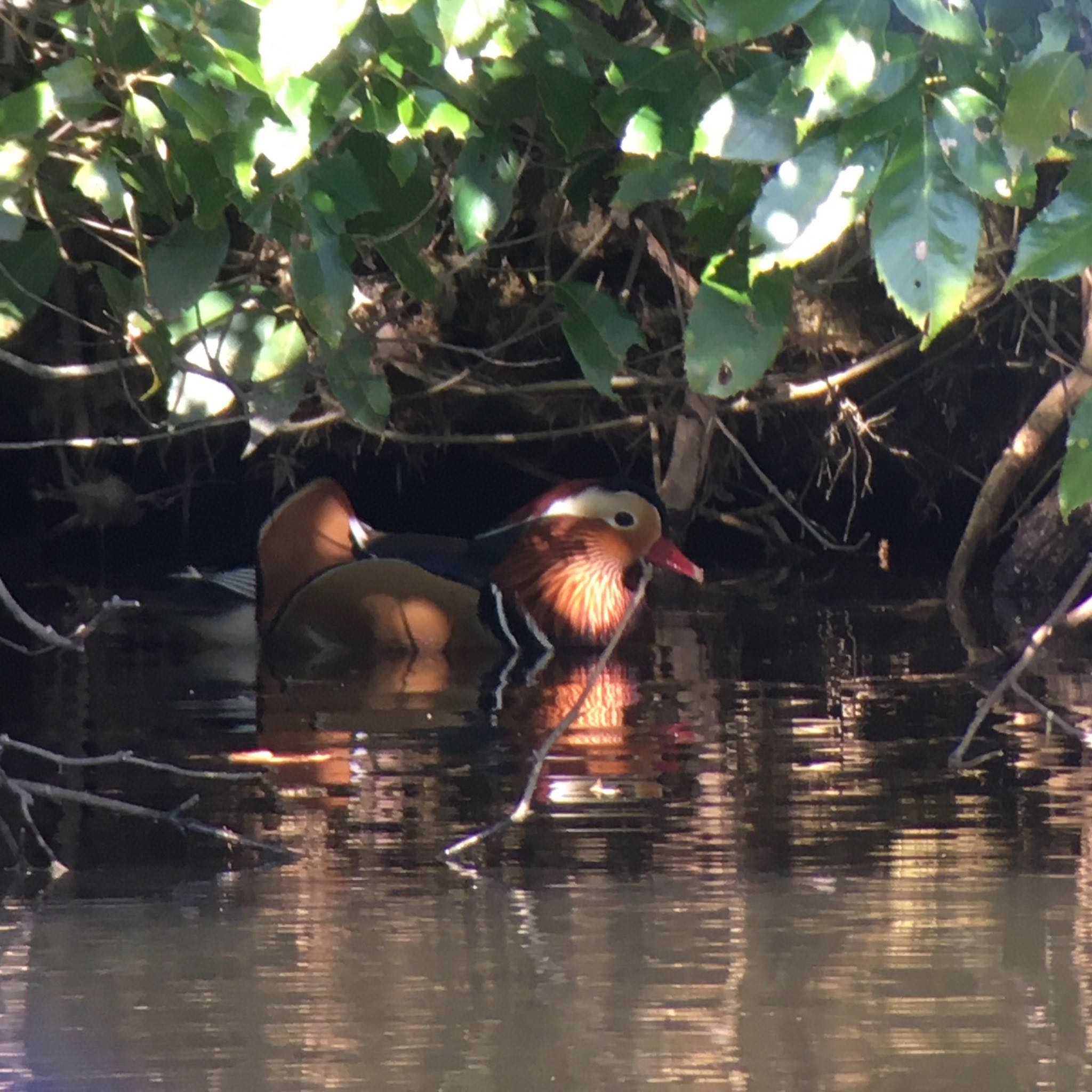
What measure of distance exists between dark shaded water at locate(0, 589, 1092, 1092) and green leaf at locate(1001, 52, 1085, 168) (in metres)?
1.00

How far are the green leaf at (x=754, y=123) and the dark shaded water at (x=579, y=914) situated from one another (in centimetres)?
99

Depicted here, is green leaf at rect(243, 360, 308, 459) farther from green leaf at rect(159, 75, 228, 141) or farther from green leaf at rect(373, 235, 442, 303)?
green leaf at rect(159, 75, 228, 141)

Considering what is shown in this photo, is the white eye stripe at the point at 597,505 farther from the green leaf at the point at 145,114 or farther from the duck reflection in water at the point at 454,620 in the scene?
the green leaf at the point at 145,114

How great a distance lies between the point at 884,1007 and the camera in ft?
7.46

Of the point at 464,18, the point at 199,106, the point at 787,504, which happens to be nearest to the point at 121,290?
the point at 199,106

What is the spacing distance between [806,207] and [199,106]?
0.77 m

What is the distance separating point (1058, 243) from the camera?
179cm

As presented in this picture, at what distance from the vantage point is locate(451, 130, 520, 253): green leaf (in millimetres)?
2805

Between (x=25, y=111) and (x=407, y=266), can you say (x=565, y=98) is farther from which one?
(x=25, y=111)

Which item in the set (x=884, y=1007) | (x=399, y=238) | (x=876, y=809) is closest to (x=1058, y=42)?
(x=884, y=1007)

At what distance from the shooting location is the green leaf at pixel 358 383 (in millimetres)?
3316

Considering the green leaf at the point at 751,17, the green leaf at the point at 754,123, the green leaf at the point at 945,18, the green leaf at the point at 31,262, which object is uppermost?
the green leaf at the point at 31,262

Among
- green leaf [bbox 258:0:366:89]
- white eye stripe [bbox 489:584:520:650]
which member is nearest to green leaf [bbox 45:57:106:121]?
green leaf [bbox 258:0:366:89]

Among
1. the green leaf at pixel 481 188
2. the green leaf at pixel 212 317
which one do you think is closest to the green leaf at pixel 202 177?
the green leaf at pixel 481 188
